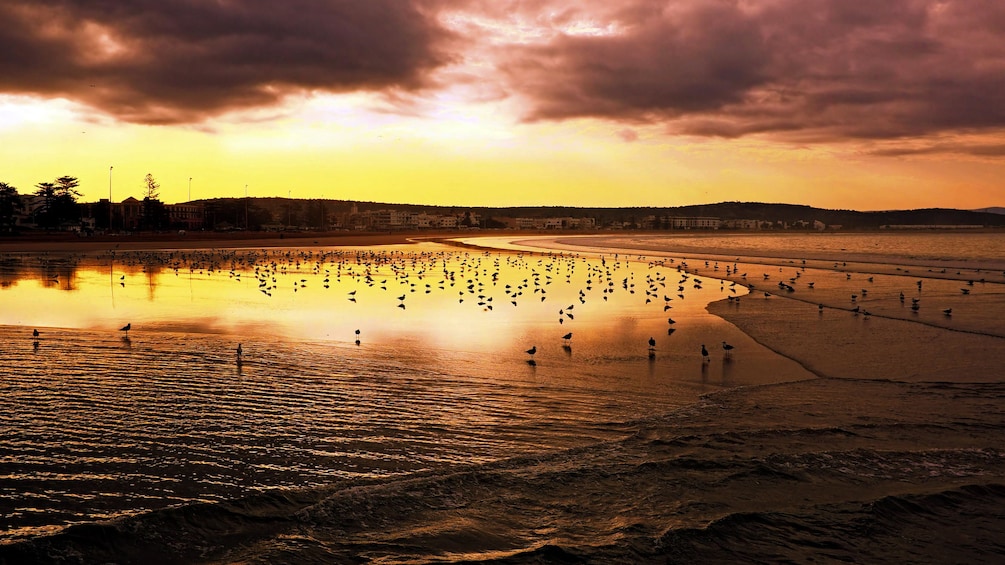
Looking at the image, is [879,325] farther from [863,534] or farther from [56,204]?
[56,204]

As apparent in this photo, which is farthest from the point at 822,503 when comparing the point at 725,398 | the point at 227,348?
the point at 227,348

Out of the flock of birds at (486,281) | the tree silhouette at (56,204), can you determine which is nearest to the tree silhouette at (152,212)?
the tree silhouette at (56,204)

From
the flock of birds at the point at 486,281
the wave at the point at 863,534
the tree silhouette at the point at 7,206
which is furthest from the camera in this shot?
the tree silhouette at the point at 7,206

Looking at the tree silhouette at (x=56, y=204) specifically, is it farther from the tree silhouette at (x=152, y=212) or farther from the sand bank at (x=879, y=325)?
the sand bank at (x=879, y=325)

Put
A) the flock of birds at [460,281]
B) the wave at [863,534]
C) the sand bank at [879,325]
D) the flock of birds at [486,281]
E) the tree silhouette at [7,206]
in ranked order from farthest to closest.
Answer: the tree silhouette at [7,206] < the flock of birds at [460,281] < the flock of birds at [486,281] < the sand bank at [879,325] < the wave at [863,534]

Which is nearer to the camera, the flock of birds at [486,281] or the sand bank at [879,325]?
the sand bank at [879,325]

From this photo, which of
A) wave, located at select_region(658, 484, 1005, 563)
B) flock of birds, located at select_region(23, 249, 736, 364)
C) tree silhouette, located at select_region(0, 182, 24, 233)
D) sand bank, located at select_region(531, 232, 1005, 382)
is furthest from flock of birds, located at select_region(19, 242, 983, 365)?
tree silhouette, located at select_region(0, 182, 24, 233)

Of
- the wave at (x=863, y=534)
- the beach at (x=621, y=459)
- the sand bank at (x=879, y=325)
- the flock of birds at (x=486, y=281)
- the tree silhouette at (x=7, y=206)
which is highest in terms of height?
the tree silhouette at (x=7, y=206)

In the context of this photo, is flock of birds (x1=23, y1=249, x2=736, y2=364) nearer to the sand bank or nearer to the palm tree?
the sand bank

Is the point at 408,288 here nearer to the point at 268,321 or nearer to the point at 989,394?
the point at 268,321

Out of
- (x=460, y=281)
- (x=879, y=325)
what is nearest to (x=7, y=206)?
(x=460, y=281)
